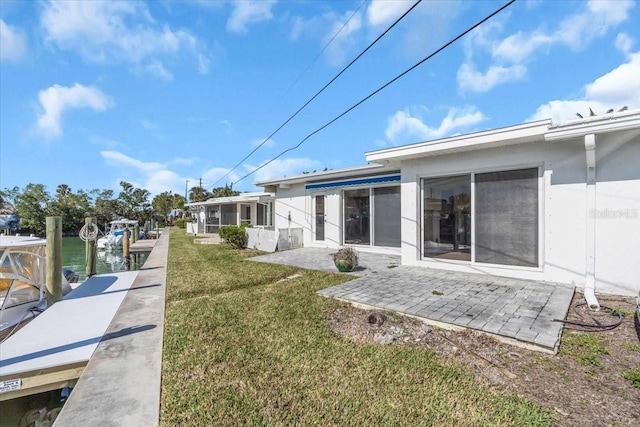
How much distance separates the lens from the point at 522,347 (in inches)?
135

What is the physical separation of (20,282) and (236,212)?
17637mm

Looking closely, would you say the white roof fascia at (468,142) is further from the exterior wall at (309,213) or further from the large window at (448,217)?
the exterior wall at (309,213)

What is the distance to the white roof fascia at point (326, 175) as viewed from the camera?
1022cm

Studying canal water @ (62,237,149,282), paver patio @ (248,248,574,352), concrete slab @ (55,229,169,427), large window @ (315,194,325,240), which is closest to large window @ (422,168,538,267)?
paver patio @ (248,248,574,352)

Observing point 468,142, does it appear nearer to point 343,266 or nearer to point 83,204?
point 343,266

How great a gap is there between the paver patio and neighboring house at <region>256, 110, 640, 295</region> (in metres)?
0.55

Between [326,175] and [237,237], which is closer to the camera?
[326,175]

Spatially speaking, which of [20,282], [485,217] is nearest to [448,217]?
[485,217]

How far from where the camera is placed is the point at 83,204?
40562 mm

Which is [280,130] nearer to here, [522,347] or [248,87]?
[248,87]

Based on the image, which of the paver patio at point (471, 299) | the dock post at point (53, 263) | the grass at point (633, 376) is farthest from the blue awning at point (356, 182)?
the dock post at point (53, 263)

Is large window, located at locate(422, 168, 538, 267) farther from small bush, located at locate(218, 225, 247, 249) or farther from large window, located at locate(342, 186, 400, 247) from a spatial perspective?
small bush, located at locate(218, 225, 247, 249)


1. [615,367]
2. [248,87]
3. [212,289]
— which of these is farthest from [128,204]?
[615,367]

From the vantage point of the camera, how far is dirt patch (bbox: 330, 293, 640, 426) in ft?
8.06
